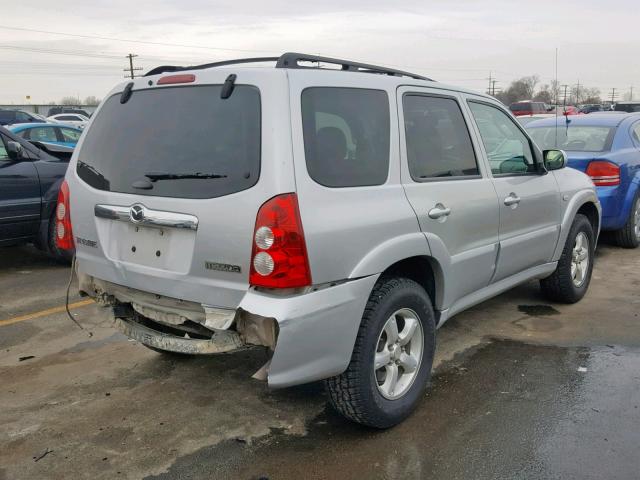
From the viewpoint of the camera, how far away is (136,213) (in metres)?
2.99

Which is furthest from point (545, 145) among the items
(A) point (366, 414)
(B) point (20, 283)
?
(B) point (20, 283)

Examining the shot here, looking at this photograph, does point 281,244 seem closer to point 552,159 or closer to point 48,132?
point 552,159

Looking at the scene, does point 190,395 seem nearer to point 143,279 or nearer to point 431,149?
point 143,279

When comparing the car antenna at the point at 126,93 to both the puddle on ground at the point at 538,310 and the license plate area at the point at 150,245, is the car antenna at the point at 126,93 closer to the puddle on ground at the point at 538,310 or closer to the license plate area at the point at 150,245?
the license plate area at the point at 150,245

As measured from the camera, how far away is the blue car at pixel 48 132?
1238 centimetres

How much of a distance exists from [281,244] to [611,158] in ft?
18.8

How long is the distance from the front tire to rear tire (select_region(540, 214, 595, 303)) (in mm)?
2210

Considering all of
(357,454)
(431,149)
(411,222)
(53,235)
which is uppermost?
(431,149)

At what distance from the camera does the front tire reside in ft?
9.76

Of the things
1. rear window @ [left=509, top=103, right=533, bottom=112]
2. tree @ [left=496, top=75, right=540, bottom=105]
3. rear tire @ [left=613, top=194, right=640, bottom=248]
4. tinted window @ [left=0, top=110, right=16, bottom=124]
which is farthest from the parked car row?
tree @ [left=496, top=75, right=540, bottom=105]

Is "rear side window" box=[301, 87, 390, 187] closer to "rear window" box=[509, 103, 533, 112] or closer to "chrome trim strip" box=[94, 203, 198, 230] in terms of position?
"chrome trim strip" box=[94, 203, 198, 230]

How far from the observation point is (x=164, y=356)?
14.0 ft

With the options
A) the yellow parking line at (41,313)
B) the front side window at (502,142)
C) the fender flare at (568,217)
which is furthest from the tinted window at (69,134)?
the fender flare at (568,217)

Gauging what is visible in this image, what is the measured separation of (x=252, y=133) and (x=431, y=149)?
1.28 metres
